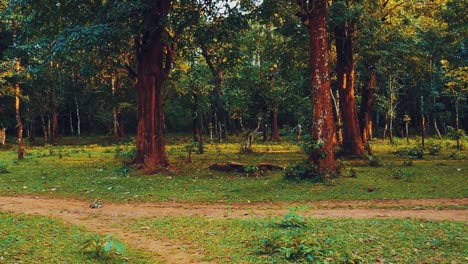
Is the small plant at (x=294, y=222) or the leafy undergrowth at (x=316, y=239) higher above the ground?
the small plant at (x=294, y=222)

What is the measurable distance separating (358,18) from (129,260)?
46.7 ft

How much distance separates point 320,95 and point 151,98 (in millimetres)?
6779

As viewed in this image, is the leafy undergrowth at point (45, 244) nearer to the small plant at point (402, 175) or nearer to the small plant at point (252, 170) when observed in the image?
the small plant at point (252, 170)

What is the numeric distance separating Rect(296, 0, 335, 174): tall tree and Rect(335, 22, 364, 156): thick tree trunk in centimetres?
573

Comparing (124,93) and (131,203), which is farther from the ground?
(124,93)

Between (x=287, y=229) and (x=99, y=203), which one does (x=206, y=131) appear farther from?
(x=287, y=229)

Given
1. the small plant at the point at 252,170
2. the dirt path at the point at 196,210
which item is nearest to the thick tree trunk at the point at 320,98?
the small plant at the point at 252,170

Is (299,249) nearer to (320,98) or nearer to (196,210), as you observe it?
(196,210)

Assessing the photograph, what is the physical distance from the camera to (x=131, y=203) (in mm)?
11594

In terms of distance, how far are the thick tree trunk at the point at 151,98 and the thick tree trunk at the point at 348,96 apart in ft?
27.3

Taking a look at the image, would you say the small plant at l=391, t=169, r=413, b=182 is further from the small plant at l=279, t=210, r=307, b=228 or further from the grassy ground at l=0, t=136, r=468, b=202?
the small plant at l=279, t=210, r=307, b=228

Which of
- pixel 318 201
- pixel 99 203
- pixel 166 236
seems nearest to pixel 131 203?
pixel 99 203

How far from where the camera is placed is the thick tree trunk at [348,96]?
2014cm

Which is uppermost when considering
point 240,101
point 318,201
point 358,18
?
point 358,18
